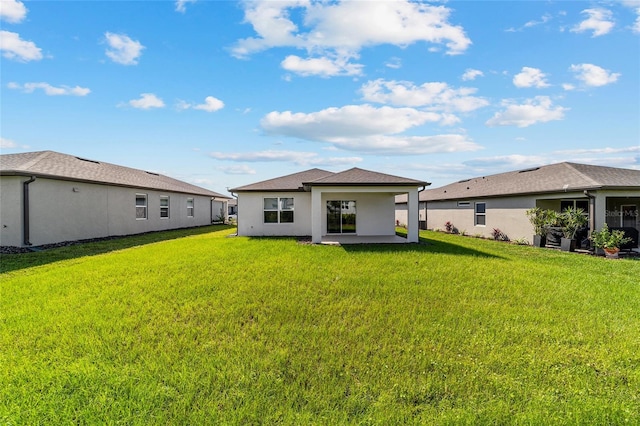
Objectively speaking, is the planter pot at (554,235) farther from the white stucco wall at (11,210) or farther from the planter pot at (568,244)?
the white stucco wall at (11,210)

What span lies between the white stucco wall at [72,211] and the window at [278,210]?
27.8 feet

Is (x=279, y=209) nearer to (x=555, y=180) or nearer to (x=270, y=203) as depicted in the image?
(x=270, y=203)

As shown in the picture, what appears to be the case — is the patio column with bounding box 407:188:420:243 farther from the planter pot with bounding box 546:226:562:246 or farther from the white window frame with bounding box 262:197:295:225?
the planter pot with bounding box 546:226:562:246

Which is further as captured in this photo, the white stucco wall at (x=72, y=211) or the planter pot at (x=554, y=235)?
the planter pot at (x=554, y=235)

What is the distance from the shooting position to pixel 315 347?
484 centimetres

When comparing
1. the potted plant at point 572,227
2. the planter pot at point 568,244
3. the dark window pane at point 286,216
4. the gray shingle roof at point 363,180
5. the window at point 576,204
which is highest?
the gray shingle roof at point 363,180

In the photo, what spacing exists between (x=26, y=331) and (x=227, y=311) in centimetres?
325

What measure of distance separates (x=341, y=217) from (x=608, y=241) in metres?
11.5

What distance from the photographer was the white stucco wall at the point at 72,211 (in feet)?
42.4

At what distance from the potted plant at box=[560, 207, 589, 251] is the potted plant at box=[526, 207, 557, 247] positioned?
66 cm

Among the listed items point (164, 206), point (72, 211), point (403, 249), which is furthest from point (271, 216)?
point (164, 206)

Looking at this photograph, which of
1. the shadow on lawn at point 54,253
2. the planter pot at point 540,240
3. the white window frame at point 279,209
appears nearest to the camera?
the shadow on lawn at point 54,253

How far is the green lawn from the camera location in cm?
363

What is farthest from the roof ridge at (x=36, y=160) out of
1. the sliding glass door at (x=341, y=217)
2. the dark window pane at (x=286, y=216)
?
the sliding glass door at (x=341, y=217)
